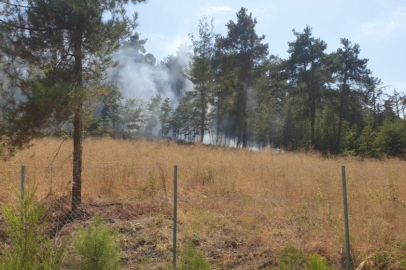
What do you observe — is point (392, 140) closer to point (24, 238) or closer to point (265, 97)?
point (265, 97)

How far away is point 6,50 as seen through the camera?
516cm

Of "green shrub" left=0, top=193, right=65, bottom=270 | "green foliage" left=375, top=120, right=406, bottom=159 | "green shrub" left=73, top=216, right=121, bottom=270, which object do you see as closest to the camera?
"green shrub" left=0, top=193, right=65, bottom=270

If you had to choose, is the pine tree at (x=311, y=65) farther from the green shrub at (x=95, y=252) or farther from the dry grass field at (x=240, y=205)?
the green shrub at (x=95, y=252)

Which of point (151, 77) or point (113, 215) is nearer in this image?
point (113, 215)

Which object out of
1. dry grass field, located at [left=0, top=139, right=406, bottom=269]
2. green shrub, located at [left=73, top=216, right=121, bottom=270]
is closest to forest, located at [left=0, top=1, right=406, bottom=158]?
dry grass field, located at [left=0, top=139, right=406, bottom=269]

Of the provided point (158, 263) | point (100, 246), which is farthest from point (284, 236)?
point (100, 246)

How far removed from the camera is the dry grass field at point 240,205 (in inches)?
153

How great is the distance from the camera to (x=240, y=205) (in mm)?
5820

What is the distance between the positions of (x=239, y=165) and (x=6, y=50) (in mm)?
6313

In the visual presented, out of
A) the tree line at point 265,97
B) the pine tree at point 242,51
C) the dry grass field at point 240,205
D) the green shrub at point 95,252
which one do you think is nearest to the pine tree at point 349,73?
the tree line at point 265,97

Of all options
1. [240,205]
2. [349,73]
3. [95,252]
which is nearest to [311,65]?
[349,73]

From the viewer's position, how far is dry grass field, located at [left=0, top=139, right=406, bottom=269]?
153 inches

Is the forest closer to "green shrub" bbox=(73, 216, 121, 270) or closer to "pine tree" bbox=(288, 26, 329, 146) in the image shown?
"pine tree" bbox=(288, 26, 329, 146)

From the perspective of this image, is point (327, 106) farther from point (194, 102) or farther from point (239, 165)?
point (239, 165)
